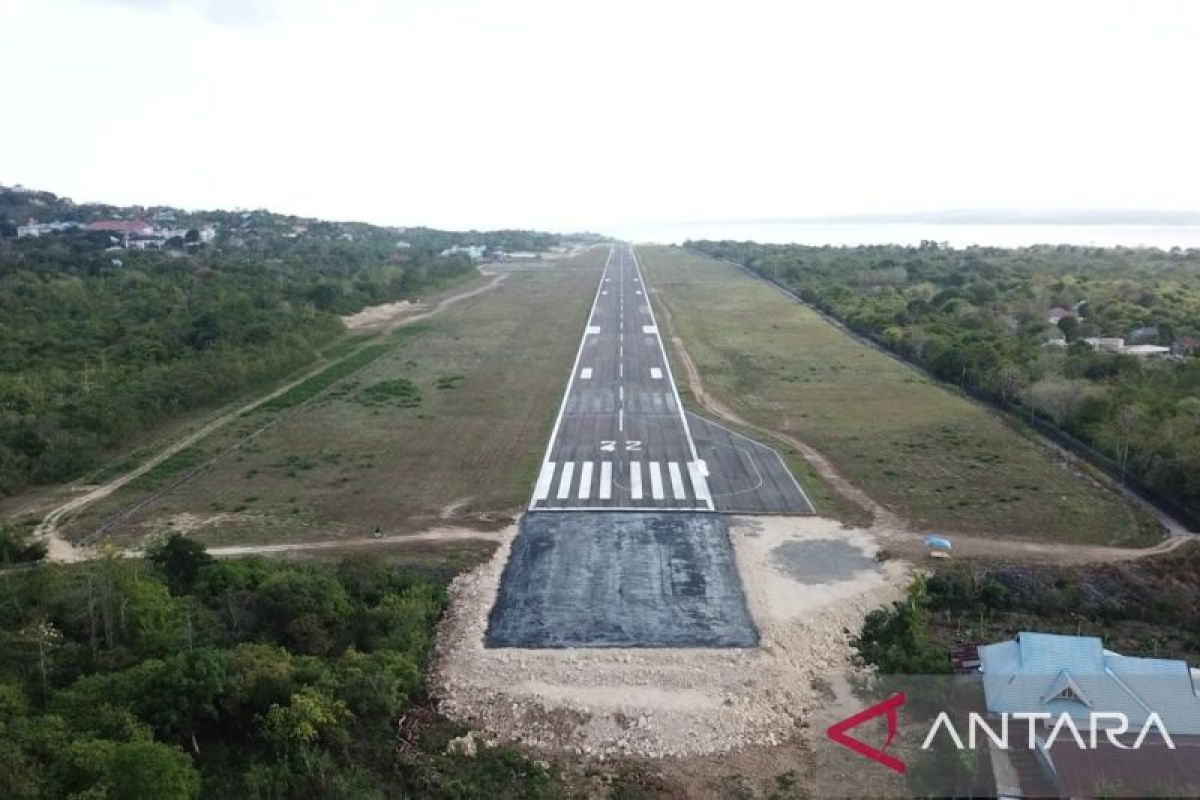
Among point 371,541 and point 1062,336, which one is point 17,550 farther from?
point 1062,336

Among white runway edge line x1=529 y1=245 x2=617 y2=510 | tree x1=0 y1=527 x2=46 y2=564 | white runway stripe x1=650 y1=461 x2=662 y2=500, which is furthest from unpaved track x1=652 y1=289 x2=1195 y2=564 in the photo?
tree x1=0 y1=527 x2=46 y2=564

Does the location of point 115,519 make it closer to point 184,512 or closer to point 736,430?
point 184,512

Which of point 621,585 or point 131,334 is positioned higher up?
point 131,334

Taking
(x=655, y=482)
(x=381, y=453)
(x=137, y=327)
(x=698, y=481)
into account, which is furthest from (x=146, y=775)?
(x=137, y=327)

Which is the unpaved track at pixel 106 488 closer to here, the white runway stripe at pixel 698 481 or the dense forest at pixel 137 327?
the dense forest at pixel 137 327

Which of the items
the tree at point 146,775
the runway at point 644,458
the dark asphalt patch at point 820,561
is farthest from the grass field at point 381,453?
the tree at point 146,775

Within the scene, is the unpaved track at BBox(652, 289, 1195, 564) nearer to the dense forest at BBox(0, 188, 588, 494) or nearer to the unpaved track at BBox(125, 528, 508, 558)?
the unpaved track at BBox(125, 528, 508, 558)
